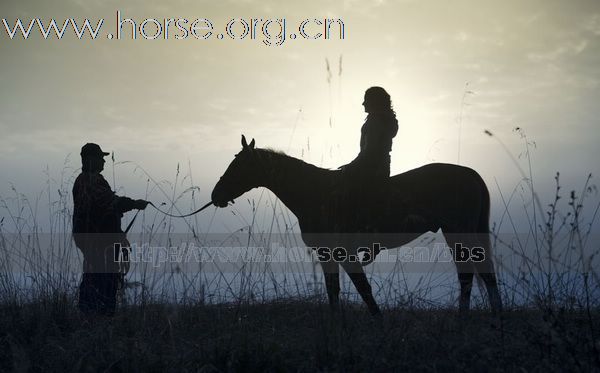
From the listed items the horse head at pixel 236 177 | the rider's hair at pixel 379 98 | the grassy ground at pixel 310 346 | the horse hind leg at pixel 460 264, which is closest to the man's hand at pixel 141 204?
the horse head at pixel 236 177

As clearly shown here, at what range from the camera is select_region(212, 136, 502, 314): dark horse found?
5746mm

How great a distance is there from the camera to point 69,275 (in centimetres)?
548

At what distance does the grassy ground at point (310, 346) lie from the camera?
308cm

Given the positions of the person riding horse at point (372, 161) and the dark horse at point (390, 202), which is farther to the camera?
the dark horse at point (390, 202)

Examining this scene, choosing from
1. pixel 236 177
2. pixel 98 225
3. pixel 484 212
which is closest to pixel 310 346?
pixel 236 177

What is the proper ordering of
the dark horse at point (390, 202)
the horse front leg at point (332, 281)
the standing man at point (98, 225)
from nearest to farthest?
1. the horse front leg at point (332, 281)
2. the dark horse at point (390, 202)
3. the standing man at point (98, 225)

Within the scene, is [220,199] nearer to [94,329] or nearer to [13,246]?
[94,329]

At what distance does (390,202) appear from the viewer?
19.5 ft

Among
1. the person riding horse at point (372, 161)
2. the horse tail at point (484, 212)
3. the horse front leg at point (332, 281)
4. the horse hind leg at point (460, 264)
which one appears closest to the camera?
the horse front leg at point (332, 281)

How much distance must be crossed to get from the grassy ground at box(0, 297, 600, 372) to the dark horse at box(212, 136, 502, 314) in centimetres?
130

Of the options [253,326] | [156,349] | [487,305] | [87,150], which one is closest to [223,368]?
[156,349]

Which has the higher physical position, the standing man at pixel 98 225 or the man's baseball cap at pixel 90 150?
the man's baseball cap at pixel 90 150

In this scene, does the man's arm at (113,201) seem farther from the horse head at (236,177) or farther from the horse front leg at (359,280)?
the horse front leg at (359,280)

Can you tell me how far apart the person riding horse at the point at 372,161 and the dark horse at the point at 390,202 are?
12 cm
